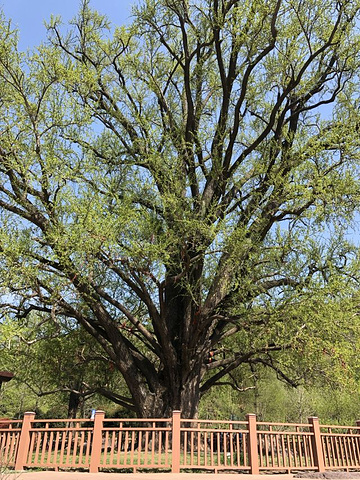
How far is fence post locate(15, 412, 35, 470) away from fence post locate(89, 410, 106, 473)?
142cm

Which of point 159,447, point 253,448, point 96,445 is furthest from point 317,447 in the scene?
point 96,445

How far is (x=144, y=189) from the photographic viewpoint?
36.0 ft

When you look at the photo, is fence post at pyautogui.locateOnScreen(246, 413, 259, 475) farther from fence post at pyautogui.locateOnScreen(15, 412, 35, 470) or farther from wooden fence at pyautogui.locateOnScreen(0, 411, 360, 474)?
fence post at pyautogui.locateOnScreen(15, 412, 35, 470)

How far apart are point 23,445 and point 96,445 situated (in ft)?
5.17

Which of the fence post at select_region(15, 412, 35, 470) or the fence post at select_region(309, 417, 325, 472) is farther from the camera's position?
the fence post at select_region(309, 417, 325, 472)

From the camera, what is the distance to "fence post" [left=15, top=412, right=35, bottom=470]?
809cm

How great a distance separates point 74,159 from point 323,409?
25.9 meters

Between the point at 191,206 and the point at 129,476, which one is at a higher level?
the point at 191,206

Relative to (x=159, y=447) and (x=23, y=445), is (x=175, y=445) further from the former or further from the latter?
(x=23, y=445)

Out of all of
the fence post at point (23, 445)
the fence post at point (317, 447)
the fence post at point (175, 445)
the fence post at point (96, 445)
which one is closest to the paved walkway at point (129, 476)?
the fence post at point (175, 445)

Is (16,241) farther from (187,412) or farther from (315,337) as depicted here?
(315,337)

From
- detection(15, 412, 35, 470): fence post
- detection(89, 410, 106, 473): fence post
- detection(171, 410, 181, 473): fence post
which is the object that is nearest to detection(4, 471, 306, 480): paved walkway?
detection(171, 410, 181, 473): fence post

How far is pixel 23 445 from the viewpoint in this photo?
825 centimetres

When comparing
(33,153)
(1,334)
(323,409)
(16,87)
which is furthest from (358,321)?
(323,409)
